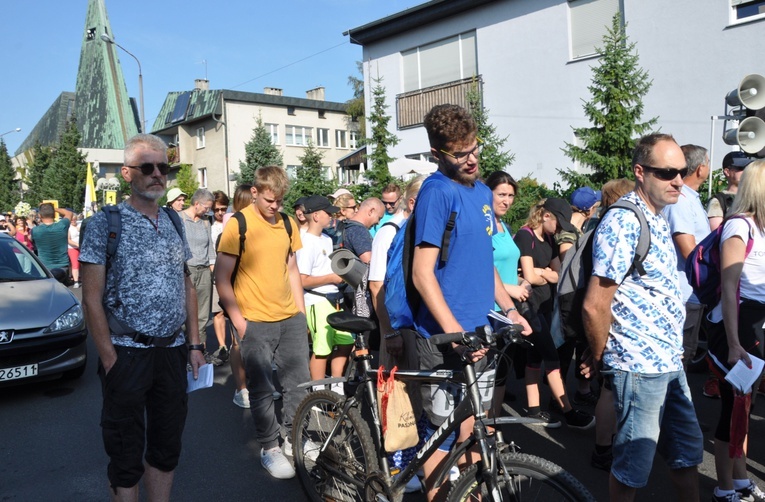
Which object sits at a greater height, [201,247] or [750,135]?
[750,135]

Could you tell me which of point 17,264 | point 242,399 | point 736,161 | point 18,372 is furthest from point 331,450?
point 17,264

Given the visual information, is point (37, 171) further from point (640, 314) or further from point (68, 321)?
point (640, 314)

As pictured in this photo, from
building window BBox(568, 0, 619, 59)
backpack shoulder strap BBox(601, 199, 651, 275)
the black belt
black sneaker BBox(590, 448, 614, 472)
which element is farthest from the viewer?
building window BBox(568, 0, 619, 59)

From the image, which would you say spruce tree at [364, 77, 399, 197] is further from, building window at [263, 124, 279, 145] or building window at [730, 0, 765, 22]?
building window at [263, 124, 279, 145]

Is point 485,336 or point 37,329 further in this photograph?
point 37,329

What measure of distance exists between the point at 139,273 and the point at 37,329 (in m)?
4.09

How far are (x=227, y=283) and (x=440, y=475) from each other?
220 cm

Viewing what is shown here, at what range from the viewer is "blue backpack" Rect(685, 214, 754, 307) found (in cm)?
369

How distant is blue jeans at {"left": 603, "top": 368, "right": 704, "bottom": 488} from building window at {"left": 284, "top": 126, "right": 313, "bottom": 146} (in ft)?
148

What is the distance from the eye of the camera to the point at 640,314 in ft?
9.58

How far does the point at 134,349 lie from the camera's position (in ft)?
10.3

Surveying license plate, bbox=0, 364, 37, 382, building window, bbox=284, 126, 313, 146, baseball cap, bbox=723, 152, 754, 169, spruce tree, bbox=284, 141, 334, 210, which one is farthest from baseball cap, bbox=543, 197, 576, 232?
building window, bbox=284, 126, 313, 146

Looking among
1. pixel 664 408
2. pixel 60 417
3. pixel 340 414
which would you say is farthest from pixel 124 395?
pixel 60 417

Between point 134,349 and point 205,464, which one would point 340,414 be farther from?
point 205,464
